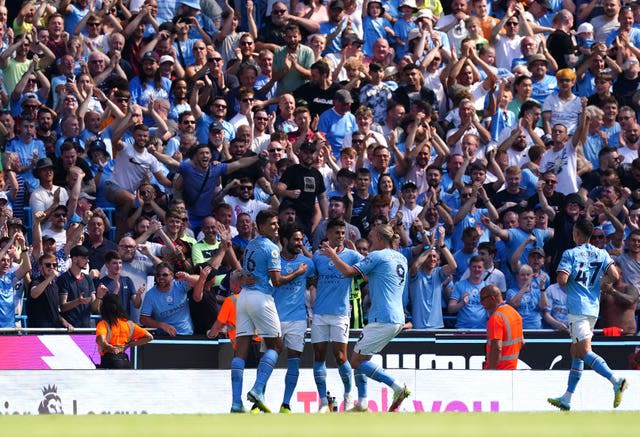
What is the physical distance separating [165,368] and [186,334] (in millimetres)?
519

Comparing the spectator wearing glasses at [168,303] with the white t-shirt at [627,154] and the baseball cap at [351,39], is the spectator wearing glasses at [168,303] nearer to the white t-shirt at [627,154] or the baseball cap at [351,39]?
the baseball cap at [351,39]

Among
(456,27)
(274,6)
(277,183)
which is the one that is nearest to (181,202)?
(277,183)

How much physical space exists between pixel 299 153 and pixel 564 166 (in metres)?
4.15

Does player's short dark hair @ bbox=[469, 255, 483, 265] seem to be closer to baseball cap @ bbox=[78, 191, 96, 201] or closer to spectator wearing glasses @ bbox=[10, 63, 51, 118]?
baseball cap @ bbox=[78, 191, 96, 201]

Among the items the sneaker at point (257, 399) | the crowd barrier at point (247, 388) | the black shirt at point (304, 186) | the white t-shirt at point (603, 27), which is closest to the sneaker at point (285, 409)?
the sneaker at point (257, 399)

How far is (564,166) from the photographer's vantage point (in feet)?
75.9

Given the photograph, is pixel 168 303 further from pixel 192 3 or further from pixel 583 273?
pixel 192 3

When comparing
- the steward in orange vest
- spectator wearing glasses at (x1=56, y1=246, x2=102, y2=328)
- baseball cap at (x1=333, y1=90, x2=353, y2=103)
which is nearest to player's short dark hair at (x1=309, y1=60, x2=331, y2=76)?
baseball cap at (x1=333, y1=90, x2=353, y2=103)

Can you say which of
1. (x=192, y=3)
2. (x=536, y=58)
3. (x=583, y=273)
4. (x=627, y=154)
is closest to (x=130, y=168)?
(x=192, y=3)

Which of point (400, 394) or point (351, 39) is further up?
point (351, 39)

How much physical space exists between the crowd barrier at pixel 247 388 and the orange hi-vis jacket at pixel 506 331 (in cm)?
22

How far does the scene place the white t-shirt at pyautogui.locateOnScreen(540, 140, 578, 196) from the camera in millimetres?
23047

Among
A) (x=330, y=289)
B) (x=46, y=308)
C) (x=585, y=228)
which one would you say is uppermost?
(x=585, y=228)

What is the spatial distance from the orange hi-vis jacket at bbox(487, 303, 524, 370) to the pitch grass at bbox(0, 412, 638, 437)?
8.38 feet
